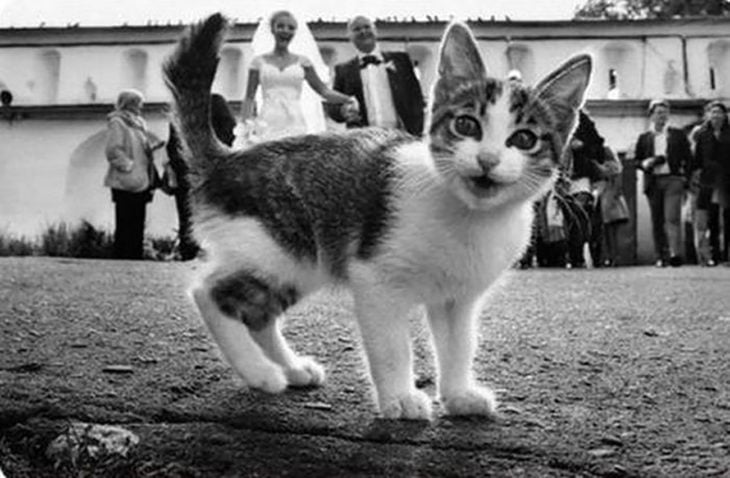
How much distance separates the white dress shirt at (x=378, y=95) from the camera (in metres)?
0.98

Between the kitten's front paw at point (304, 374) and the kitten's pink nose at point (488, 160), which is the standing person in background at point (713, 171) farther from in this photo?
the kitten's front paw at point (304, 374)

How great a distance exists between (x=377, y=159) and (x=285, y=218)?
0.11m

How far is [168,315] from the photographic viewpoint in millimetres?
1337

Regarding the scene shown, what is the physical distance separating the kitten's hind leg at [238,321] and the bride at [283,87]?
155 mm

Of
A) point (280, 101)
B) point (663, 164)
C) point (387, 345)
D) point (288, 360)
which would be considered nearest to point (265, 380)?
point (288, 360)

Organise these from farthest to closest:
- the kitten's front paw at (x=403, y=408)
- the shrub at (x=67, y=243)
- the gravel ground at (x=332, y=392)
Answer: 1. the shrub at (x=67, y=243)
2. the kitten's front paw at (x=403, y=408)
3. the gravel ground at (x=332, y=392)

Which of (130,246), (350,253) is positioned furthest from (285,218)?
(130,246)

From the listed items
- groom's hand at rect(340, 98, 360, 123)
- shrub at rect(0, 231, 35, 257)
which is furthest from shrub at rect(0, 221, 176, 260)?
groom's hand at rect(340, 98, 360, 123)

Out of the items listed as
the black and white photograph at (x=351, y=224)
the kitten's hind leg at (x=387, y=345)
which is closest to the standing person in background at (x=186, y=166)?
the black and white photograph at (x=351, y=224)

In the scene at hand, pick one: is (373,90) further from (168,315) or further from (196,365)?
(168,315)

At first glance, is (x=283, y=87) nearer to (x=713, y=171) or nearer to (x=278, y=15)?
(x=278, y=15)

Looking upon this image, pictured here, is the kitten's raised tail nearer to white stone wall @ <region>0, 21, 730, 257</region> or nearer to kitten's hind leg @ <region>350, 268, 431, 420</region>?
white stone wall @ <region>0, 21, 730, 257</region>

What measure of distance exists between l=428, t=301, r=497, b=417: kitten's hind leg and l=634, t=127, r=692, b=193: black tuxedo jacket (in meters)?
0.24

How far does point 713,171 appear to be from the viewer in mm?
1200
